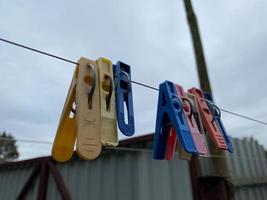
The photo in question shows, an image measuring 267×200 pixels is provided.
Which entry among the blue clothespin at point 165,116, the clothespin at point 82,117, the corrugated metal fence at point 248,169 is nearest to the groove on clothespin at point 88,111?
the clothespin at point 82,117

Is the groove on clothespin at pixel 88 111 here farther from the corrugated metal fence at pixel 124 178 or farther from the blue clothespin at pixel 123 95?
the corrugated metal fence at pixel 124 178

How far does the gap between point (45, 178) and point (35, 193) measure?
1.45 feet

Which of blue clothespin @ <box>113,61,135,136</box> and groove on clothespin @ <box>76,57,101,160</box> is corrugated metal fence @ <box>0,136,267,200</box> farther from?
groove on clothespin @ <box>76,57,101,160</box>

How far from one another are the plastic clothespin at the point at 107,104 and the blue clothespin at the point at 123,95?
0.02m

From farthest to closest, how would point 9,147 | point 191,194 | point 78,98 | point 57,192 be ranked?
point 9,147 < point 57,192 < point 191,194 < point 78,98

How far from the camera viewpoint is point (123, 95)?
1.03m

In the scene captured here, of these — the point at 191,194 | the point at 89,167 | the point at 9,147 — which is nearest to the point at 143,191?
the point at 191,194

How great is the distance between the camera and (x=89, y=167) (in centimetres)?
342

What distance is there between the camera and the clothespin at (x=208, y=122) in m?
1.14

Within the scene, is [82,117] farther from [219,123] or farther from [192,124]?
[219,123]

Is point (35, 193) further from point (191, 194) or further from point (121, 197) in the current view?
point (191, 194)

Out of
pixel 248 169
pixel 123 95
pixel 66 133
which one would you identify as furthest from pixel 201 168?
pixel 66 133

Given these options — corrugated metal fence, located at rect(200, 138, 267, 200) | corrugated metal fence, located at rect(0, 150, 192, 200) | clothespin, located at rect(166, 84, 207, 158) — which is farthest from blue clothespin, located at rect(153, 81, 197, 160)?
corrugated metal fence, located at rect(200, 138, 267, 200)

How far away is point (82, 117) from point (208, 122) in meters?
0.57
